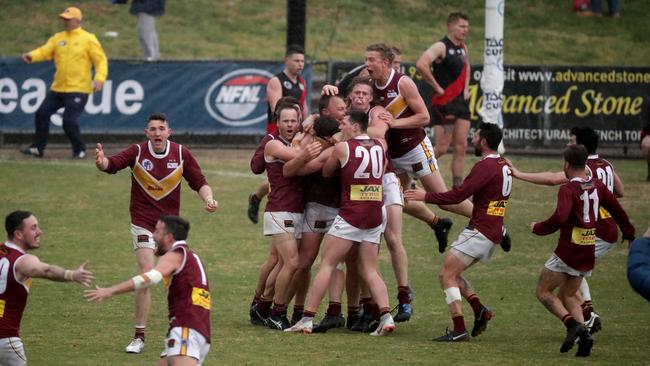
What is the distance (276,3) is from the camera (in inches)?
1336

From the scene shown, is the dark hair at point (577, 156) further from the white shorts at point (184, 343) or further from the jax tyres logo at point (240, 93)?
the jax tyres logo at point (240, 93)

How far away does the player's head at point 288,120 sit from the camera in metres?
12.1

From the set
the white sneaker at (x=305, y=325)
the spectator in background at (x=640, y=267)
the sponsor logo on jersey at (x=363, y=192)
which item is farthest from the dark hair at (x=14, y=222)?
the spectator in background at (x=640, y=267)

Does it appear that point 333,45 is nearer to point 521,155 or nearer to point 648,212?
point 521,155

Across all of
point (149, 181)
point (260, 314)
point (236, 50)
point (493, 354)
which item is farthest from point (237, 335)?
point (236, 50)

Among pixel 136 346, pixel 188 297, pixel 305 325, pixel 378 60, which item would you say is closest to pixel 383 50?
pixel 378 60

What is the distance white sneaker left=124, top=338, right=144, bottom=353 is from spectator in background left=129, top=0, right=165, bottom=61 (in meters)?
14.4

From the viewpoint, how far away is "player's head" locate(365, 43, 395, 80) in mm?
12969

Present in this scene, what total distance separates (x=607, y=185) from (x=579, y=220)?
97 cm

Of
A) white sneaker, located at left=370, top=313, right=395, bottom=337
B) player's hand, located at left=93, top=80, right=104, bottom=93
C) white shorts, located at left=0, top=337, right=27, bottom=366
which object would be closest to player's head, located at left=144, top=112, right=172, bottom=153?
white sneaker, located at left=370, top=313, right=395, bottom=337

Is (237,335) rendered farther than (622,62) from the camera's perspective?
No

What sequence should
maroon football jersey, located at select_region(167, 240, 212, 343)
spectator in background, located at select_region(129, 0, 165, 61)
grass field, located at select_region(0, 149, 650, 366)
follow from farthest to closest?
spectator in background, located at select_region(129, 0, 165, 61)
grass field, located at select_region(0, 149, 650, 366)
maroon football jersey, located at select_region(167, 240, 212, 343)

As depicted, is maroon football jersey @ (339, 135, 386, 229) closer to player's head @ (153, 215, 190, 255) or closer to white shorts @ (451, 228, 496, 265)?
white shorts @ (451, 228, 496, 265)

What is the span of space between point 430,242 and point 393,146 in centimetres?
387
